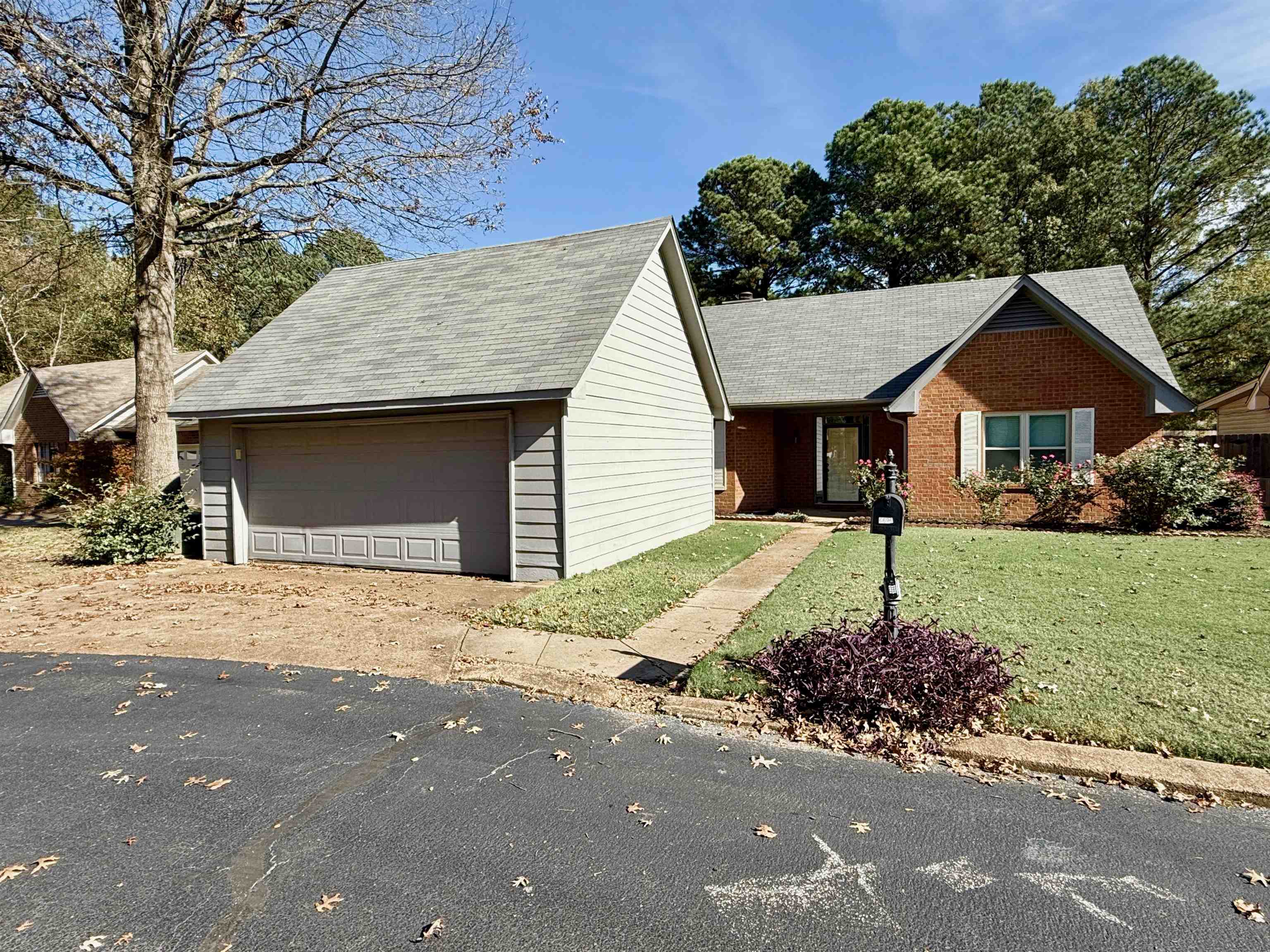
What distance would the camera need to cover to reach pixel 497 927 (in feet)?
9.13

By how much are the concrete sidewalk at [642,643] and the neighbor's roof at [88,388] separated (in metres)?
21.7

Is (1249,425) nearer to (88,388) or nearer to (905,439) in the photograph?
(905,439)

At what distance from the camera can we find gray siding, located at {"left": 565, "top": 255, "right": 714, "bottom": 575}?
10055mm

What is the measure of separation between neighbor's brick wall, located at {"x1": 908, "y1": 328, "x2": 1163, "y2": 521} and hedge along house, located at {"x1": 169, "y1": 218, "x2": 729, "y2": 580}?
5421 millimetres

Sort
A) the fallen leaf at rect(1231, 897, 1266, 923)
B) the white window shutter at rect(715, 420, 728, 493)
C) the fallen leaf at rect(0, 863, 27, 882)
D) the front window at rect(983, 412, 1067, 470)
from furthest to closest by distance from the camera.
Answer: the white window shutter at rect(715, 420, 728, 493)
the front window at rect(983, 412, 1067, 470)
the fallen leaf at rect(0, 863, 27, 882)
the fallen leaf at rect(1231, 897, 1266, 923)

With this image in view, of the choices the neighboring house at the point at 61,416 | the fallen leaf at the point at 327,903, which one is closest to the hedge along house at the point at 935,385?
the fallen leaf at the point at 327,903

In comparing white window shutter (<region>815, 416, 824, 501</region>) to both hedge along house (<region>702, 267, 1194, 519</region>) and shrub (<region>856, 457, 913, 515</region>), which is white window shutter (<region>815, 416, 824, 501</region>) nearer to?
hedge along house (<region>702, 267, 1194, 519</region>)

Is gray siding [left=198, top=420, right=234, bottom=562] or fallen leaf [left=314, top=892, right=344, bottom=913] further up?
gray siding [left=198, top=420, right=234, bottom=562]

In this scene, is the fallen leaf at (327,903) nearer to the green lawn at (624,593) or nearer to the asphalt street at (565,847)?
the asphalt street at (565,847)

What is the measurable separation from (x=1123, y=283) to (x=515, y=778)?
730 inches

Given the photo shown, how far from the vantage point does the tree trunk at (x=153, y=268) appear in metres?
12.4

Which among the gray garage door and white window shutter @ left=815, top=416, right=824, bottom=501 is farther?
white window shutter @ left=815, top=416, right=824, bottom=501

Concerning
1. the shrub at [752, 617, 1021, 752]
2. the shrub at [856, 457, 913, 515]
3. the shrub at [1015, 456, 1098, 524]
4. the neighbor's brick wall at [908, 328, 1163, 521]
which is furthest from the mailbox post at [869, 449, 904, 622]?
the neighbor's brick wall at [908, 328, 1163, 521]

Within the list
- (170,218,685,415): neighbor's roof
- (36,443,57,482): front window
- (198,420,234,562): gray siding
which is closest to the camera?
(170,218,685,415): neighbor's roof
